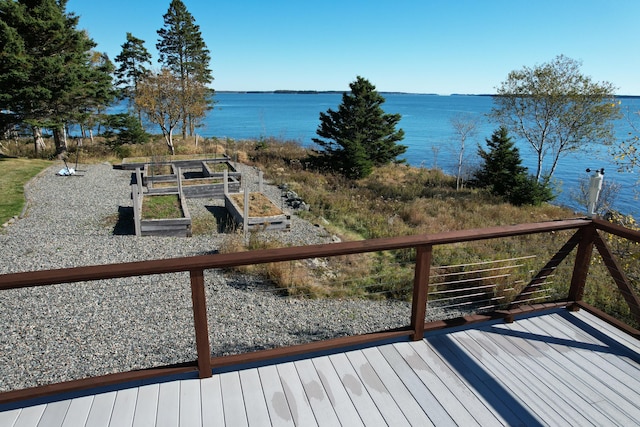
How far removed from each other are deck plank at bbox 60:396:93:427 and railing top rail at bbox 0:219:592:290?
0.72 meters

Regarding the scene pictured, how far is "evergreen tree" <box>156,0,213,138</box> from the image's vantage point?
30938 mm

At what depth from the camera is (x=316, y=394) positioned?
2.28 metres

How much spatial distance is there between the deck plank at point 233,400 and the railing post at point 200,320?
129 millimetres

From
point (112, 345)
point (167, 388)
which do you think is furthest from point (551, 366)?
point (112, 345)

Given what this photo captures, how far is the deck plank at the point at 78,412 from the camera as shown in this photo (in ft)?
6.66

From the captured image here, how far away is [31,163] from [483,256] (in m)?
16.5

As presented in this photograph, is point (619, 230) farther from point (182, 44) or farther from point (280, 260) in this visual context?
point (182, 44)

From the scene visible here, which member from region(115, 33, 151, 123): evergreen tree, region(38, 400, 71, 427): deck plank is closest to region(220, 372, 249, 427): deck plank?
region(38, 400, 71, 427): deck plank

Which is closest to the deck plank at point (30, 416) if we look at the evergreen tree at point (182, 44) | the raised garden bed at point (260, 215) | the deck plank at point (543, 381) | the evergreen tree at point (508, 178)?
the deck plank at point (543, 381)

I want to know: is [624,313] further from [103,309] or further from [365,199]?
[365,199]

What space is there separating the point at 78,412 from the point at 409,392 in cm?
183

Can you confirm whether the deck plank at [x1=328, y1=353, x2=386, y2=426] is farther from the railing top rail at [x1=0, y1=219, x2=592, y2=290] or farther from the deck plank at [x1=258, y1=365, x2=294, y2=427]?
the railing top rail at [x1=0, y1=219, x2=592, y2=290]

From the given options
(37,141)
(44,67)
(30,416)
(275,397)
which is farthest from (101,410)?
(37,141)

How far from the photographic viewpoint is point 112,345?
14.6 ft
